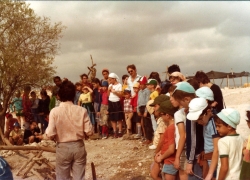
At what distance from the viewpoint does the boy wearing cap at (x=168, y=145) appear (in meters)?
Answer: 4.87

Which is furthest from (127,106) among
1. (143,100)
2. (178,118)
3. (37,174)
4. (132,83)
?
(178,118)

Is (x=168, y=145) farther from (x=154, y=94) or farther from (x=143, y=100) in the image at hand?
(x=143, y=100)

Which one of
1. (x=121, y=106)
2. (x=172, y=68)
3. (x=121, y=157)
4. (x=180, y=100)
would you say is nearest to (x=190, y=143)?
(x=180, y=100)

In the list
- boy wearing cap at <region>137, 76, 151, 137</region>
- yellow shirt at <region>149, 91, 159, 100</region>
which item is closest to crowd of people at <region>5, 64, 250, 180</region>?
yellow shirt at <region>149, 91, 159, 100</region>

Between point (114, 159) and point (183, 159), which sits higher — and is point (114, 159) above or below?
below

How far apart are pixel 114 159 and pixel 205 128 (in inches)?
201

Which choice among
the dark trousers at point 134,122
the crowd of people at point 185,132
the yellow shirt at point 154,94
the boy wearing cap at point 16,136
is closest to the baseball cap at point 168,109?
the crowd of people at point 185,132

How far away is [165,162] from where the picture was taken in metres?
4.94

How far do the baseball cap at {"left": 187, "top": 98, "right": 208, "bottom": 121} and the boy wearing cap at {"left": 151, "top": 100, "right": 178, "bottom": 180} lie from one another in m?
0.78

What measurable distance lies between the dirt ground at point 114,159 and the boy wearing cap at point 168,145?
260cm

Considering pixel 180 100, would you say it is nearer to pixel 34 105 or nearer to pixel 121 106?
pixel 121 106

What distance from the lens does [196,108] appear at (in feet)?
13.7

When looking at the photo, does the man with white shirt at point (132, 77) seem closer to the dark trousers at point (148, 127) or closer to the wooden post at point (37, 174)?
the dark trousers at point (148, 127)

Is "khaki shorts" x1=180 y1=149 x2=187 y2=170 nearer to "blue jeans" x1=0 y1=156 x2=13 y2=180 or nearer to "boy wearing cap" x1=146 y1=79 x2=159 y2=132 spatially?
"blue jeans" x1=0 y1=156 x2=13 y2=180
